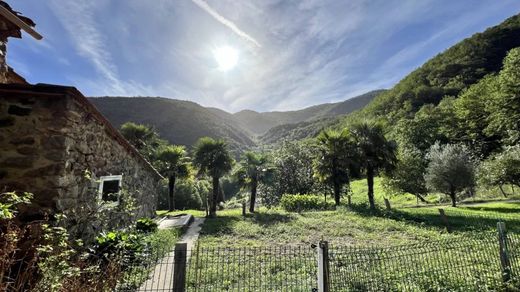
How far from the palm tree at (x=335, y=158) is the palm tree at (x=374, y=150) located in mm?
1189

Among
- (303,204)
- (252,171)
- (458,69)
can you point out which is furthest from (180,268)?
(458,69)

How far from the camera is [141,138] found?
27125 mm

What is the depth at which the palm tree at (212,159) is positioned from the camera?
21.5 m

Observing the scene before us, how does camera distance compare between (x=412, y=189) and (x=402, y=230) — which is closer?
(x=402, y=230)

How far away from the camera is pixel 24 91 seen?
4.92 meters

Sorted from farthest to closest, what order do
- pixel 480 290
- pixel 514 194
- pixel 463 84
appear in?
pixel 463 84 → pixel 514 194 → pixel 480 290

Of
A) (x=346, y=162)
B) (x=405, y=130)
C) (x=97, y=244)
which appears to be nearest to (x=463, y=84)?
(x=405, y=130)

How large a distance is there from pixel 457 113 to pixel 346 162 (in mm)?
36330

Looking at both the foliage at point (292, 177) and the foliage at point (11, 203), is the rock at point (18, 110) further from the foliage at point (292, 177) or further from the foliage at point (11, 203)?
the foliage at point (292, 177)

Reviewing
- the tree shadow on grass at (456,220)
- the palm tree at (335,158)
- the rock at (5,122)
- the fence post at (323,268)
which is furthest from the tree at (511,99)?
the rock at (5,122)

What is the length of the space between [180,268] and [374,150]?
19.3 m

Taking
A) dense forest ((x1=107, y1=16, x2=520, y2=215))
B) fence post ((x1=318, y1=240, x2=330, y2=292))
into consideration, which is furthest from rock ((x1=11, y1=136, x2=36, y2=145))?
dense forest ((x1=107, y1=16, x2=520, y2=215))

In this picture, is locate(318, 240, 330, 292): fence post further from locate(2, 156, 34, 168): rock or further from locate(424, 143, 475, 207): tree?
locate(424, 143, 475, 207): tree

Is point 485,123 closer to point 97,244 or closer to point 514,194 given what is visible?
point 514,194
